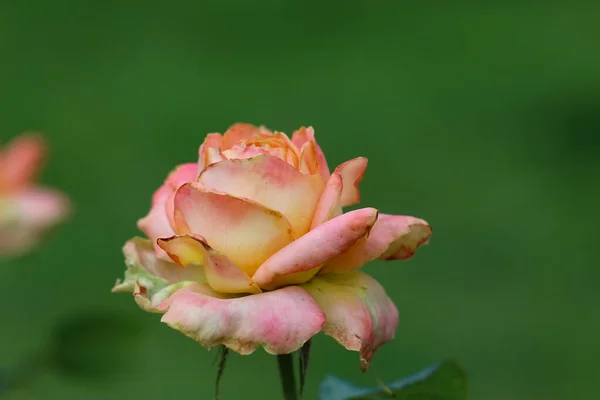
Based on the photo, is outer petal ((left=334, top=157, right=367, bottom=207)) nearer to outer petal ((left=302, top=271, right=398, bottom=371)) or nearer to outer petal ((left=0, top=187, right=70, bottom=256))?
outer petal ((left=302, top=271, right=398, bottom=371))

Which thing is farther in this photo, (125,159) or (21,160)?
(125,159)

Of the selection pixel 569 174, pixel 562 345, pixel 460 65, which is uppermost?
pixel 460 65

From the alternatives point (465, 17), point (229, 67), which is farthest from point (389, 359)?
point (465, 17)

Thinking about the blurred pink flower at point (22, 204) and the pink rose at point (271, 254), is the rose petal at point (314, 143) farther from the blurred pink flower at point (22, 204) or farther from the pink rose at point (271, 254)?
the blurred pink flower at point (22, 204)

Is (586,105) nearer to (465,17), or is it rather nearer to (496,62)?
(496,62)

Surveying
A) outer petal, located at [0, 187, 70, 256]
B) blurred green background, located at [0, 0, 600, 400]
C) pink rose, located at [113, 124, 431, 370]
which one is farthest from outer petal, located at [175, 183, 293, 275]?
outer petal, located at [0, 187, 70, 256]

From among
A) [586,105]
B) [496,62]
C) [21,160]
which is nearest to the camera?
[21,160]
